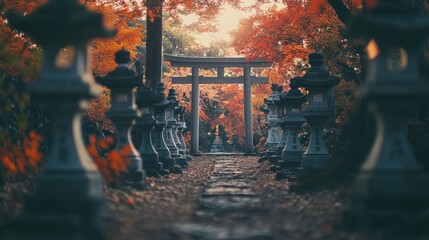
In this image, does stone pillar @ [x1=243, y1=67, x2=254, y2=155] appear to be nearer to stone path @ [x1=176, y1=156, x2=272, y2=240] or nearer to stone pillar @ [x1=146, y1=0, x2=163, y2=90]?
stone pillar @ [x1=146, y1=0, x2=163, y2=90]

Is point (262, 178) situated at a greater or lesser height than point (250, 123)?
lesser

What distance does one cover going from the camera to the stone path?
641 centimetres

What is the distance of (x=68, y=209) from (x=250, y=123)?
76.2ft

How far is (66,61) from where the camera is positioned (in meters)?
16.0

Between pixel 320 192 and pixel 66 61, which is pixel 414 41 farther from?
pixel 66 61

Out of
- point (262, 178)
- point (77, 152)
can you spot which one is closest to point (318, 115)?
point (262, 178)

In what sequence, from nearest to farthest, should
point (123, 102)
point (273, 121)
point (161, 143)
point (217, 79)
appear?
point (123, 102) < point (161, 143) < point (273, 121) < point (217, 79)

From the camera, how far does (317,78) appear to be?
1320 cm

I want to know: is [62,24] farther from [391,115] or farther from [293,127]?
[293,127]

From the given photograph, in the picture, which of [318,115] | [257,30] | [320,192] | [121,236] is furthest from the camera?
[257,30]

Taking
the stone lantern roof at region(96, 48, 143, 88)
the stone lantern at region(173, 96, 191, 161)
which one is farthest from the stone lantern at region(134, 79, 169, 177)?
the stone lantern at region(173, 96, 191, 161)

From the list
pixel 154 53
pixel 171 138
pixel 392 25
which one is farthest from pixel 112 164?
pixel 154 53

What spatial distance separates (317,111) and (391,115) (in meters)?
6.54

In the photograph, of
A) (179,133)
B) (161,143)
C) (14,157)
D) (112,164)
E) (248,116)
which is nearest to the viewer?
(112,164)
